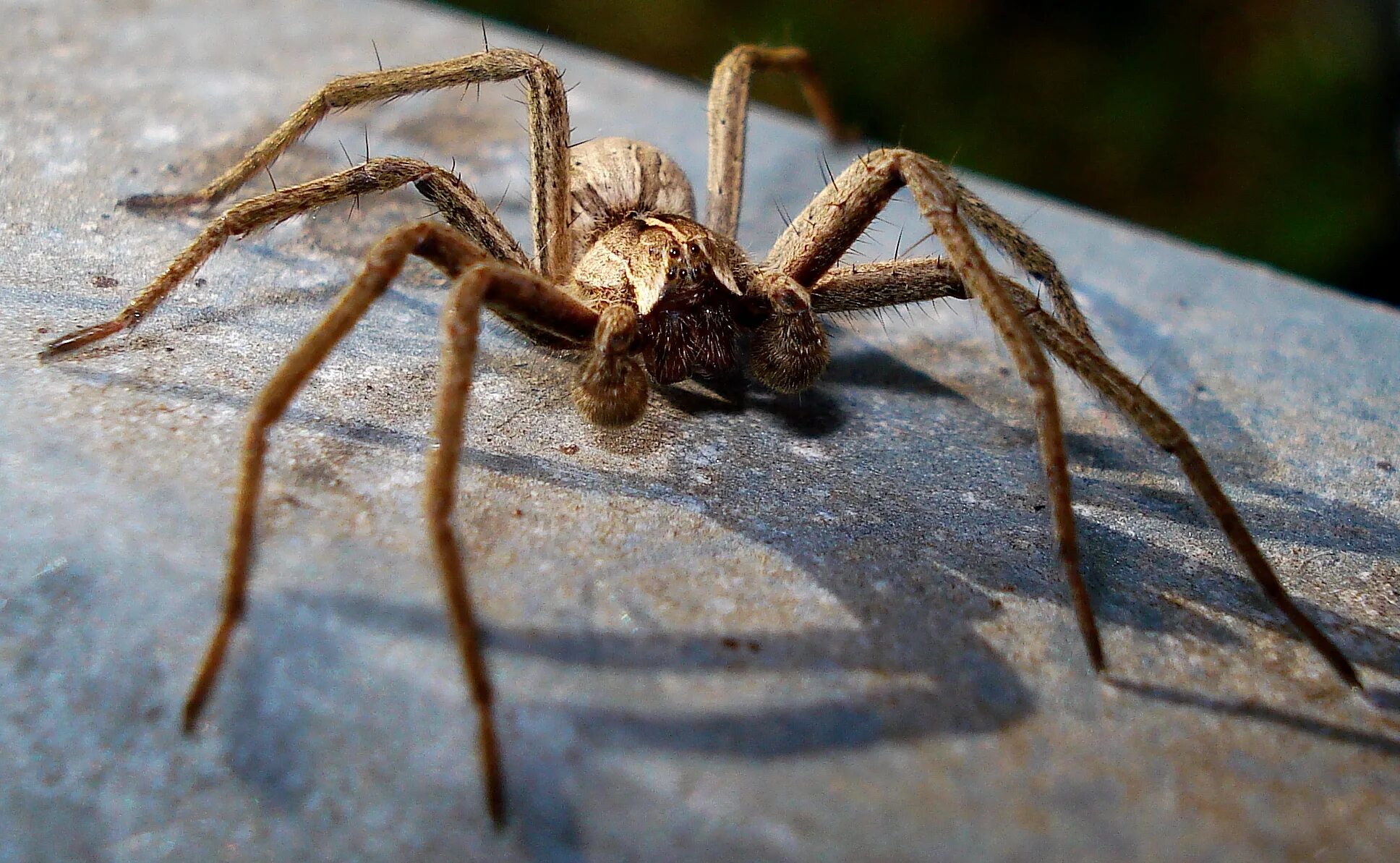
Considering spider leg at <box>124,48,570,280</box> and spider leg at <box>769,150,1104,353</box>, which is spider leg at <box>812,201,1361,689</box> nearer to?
spider leg at <box>769,150,1104,353</box>

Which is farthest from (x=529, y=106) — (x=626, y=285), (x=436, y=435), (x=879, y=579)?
(x=879, y=579)

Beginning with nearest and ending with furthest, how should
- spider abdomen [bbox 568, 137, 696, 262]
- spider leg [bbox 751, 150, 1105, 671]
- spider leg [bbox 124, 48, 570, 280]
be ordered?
spider leg [bbox 751, 150, 1105, 671], spider leg [bbox 124, 48, 570, 280], spider abdomen [bbox 568, 137, 696, 262]

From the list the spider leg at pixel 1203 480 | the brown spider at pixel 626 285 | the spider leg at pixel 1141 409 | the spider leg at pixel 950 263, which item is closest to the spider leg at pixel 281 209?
the brown spider at pixel 626 285

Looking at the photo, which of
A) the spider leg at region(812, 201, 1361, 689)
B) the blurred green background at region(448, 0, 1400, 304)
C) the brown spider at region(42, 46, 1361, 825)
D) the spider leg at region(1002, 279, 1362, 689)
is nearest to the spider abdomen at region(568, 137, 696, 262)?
the brown spider at region(42, 46, 1361, 825)

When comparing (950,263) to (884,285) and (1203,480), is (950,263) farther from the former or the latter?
(1203,480)

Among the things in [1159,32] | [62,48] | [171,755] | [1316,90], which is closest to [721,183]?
[171,755]

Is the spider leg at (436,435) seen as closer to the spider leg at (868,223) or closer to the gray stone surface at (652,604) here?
the gray stone surface at (652,604)
